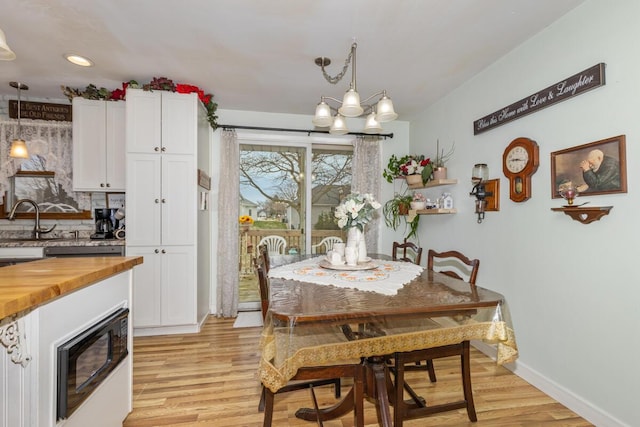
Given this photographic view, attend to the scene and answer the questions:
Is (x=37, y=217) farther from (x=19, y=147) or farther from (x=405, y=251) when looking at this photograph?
(x=405, y=251)

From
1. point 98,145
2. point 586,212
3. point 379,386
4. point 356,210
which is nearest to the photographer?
point 379,386

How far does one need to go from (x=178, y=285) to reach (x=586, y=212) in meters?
3.38

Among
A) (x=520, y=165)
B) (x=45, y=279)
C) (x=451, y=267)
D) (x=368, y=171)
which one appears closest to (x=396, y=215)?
(x=368, y=171)

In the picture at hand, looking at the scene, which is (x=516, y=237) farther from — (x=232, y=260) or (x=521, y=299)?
(x=232, y=260)

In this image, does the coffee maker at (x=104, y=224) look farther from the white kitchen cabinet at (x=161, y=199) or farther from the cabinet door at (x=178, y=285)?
the cabinet door at (x=178, y=285)

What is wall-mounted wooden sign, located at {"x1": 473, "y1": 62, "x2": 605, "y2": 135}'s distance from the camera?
1.79m

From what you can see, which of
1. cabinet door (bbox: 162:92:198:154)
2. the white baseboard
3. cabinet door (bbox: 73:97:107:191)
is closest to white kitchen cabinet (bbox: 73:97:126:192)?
cabinet door (bbox: 73:97:107:191)

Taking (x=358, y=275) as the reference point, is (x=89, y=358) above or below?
below

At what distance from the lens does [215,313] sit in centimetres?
373

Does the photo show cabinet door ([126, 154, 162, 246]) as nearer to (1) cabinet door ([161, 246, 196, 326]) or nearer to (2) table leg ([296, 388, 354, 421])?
(1) cabinet door ([161, 246, 196, 326])

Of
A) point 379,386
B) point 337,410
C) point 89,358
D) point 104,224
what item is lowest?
point 337,410

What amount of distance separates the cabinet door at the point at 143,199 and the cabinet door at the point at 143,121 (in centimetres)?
10

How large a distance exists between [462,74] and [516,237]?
1596 millimetres

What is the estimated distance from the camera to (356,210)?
2.19 meters
